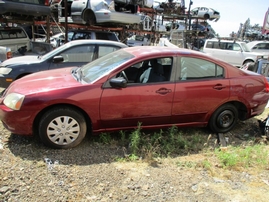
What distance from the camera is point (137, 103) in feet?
11.6

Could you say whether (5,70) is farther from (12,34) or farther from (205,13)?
(205,13)

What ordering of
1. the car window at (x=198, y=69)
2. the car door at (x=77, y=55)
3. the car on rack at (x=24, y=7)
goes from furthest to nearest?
the car on rack at (x=24, y=7) < the car door at (x=77, y=55) < the car window at (x=198, y=69)

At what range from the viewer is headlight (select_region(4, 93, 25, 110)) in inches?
122

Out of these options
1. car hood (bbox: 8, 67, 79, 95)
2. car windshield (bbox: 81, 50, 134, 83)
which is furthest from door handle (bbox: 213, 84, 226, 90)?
car hood (bbox: 8, 67, 79, 95)

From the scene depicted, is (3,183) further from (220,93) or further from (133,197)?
(220,93)

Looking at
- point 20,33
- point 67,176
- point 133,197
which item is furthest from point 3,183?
point 20,33

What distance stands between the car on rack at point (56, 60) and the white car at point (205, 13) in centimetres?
1905

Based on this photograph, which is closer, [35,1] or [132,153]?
[132,153]

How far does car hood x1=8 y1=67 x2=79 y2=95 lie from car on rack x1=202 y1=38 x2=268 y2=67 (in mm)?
12018

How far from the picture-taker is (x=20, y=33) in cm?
1095

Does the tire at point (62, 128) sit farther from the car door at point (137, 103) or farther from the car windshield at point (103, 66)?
the car windshield at point (103, 66)

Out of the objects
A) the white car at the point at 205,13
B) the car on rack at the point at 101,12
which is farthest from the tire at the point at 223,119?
the white car at the point at 205,13

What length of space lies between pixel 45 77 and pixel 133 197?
2.28 meters

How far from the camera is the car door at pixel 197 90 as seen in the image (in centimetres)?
378
